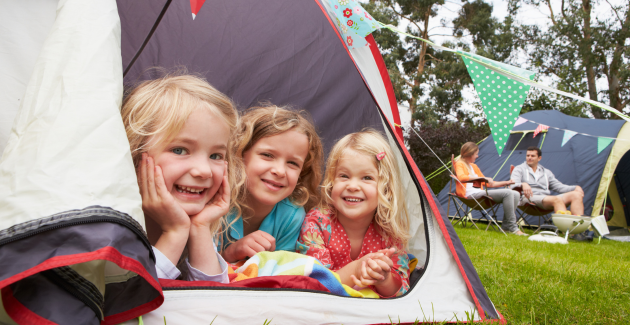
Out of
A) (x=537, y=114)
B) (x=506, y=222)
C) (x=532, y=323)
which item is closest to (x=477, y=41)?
(x=537, y=114)

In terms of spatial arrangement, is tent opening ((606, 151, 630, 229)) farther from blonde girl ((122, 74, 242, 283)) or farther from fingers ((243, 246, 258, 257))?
blonde girl ((122, 74, 242, 283))

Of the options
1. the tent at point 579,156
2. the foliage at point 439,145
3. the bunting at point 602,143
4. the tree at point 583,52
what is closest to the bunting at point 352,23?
the tent at point 579,156

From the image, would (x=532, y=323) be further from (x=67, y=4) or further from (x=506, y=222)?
(x=506, y=222)

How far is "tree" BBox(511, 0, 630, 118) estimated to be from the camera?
1129 cm

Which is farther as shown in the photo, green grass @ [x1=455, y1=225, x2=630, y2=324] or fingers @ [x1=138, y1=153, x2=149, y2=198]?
green grass @ [x1=455, y1=225, x2=630, y2=324]

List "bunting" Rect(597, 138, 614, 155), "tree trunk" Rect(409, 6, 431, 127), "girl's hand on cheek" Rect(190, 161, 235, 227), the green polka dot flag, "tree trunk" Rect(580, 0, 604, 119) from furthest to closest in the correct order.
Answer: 1. "tree trunk" Rect(409, 6, 431, 127)
2. "tree trunk" Rect(580, 0, 604, 119)
3. "bunting" Rect(597, 138, 614, 155)
4. the green polka dot flag
5. "girl's hand on cheek" Rect(190, 161, 235, 227)

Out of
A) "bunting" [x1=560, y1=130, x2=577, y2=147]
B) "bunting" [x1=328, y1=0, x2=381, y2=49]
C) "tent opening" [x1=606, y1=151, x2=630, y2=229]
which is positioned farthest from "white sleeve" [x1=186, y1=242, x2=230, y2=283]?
"tent opening" [x1=606, y1=151, x2=630, y2=229]

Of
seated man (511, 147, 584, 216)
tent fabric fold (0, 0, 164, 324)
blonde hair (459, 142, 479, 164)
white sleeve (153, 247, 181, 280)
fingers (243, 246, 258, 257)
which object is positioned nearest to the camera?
tent fabric fold (0, 0, 164, 324)

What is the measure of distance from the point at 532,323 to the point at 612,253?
2.59 meters

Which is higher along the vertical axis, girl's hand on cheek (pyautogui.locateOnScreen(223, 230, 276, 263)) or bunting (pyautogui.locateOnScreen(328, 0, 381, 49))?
bunting (pyautogui.locateOnScreen(328, 0, 381, 49))

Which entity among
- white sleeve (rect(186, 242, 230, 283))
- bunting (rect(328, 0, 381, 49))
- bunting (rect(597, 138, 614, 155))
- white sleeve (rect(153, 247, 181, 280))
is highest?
bunting (rect(328, 0, 381, 49))

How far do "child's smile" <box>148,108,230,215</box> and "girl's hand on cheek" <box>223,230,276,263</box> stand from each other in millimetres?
311

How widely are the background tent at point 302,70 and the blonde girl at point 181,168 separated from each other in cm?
32

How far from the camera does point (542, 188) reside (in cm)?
478
